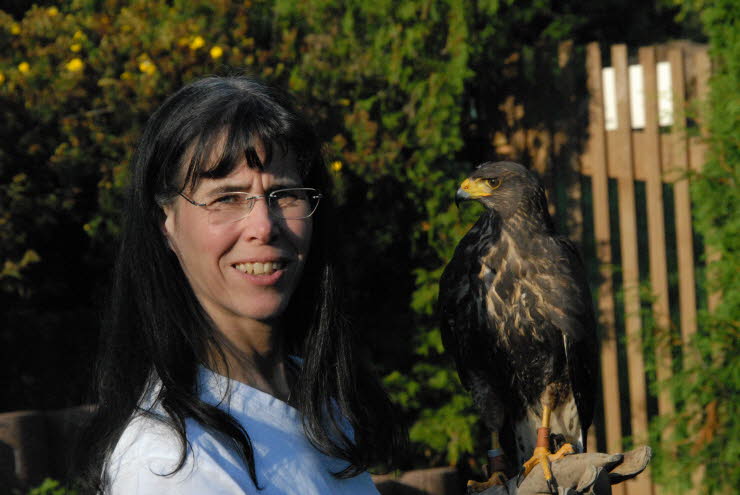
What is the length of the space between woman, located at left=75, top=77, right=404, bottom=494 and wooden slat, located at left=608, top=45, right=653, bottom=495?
302 cm

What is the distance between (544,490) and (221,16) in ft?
11.0

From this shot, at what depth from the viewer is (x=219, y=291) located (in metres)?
1.76

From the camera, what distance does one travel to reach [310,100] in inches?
186

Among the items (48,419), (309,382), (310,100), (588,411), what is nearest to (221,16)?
(310,100)

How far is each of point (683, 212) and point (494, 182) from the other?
1834 mm

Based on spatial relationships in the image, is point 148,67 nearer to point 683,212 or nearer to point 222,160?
point 683,212

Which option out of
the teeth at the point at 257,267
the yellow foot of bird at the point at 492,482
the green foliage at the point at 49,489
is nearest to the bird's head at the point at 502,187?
the yellow foot of bird at the point at 492,482

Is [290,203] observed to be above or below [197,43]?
below

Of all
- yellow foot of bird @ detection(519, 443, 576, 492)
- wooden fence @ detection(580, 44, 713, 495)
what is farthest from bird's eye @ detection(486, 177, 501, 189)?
wooden fence @ detection(580, 44, 713, 495)

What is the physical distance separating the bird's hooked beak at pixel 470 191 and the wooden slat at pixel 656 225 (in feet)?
5.88

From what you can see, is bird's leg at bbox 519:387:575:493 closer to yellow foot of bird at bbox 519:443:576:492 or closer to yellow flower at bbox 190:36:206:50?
yellow foot of bird at bbox 519:443:576:492

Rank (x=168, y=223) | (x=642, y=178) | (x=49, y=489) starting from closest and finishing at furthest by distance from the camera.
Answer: (x=168, y=223), (x=49, y=489), (x=642, y=178)

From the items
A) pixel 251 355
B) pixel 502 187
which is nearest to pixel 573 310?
pixel 502 187

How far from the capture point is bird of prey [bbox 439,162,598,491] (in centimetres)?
292
